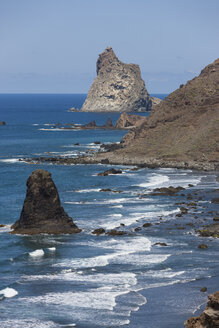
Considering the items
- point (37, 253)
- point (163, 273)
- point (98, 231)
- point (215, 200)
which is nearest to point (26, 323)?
point (163, 273)

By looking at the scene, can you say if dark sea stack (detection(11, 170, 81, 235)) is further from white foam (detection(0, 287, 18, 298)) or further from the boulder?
the boulder

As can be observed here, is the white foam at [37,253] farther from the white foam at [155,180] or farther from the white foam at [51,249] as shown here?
the white foam at [155,180]

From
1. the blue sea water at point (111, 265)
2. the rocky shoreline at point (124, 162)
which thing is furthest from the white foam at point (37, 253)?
the rocky shoreline at point (124, 162)

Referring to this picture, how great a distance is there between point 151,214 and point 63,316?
35.7 m

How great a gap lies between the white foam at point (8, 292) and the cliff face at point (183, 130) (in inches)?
3271

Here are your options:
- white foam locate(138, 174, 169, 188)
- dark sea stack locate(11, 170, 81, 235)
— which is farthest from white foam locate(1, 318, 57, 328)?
white foam locate(138, 174, 169, 188)

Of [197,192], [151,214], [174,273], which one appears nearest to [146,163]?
[197,192]

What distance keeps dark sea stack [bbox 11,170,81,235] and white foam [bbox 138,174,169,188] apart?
34.9 metres

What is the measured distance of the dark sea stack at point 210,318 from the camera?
1066 inches

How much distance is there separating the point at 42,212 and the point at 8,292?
1962 centimetres

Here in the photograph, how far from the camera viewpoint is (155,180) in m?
102

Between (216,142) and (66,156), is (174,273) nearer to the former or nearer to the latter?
(216,142)

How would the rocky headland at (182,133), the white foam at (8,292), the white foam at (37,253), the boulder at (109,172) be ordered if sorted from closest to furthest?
the white foam at (8,292) → the white foam at (37,253) → the boulder at (109,172) → the rocky headland at (182,133)

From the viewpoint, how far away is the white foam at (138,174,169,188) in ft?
317
